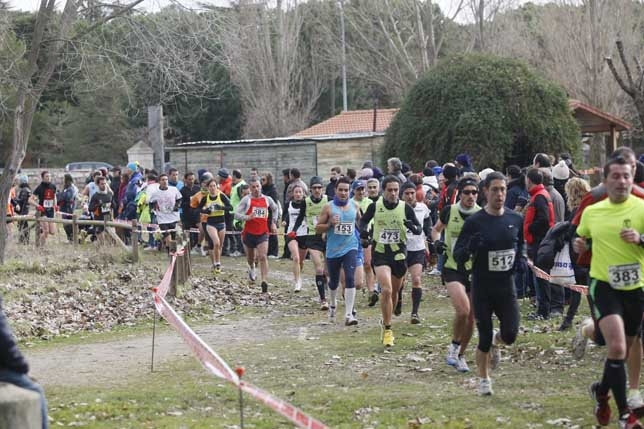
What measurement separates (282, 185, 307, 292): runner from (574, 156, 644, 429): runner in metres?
10.2

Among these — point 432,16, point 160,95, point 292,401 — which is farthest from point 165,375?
point 432,16

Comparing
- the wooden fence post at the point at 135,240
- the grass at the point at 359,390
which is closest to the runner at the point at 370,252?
the grass at the point at 359,390

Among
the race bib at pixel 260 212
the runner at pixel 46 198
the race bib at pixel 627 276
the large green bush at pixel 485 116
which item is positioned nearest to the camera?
the race bib at pixel 627 276

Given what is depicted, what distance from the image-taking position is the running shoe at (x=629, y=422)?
7832 millimetres

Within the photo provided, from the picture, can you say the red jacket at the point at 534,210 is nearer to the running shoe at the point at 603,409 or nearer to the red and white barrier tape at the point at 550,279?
the red and white barrier tape at the point at 550,279

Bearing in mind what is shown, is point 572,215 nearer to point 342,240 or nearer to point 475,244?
point 475,244

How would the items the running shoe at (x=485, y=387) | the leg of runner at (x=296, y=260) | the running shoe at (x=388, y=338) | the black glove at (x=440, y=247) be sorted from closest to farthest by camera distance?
the running shoe at (x=485, y=387), the black glove at (x=440, y=247), the running shoe at (x=388, y=338), the leg of runner at (x=296, y=260)

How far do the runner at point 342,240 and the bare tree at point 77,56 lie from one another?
664cm

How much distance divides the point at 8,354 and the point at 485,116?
72.5 ft

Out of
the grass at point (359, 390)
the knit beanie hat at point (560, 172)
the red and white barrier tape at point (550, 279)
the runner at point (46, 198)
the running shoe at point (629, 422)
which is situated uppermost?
the knit beanie hat at point (560, 172)

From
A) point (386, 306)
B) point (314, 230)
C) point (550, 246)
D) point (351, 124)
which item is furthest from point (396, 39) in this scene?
point (550, 246)

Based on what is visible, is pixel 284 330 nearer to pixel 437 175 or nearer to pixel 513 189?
pixel 513 189

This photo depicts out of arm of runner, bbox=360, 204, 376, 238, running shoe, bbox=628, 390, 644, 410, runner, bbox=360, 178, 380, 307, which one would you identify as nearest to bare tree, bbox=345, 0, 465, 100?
runner, bbox=360, 178, 380, 307

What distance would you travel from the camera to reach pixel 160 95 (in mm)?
21609
